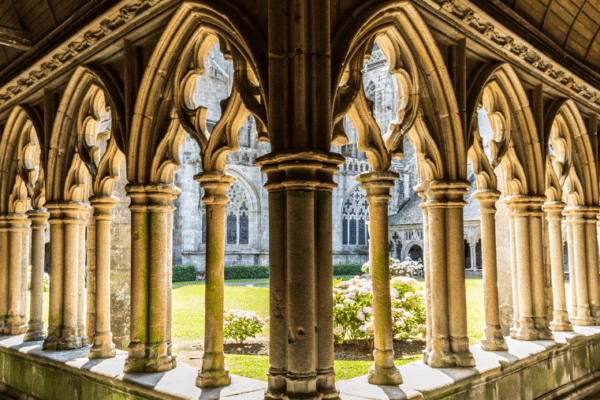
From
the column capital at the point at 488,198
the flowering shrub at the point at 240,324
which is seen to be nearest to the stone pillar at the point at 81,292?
the flowering shrub at the point at 240,324

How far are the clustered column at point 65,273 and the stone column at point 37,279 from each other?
26.3 inches

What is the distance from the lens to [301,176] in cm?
275

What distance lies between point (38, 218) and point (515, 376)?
4870 mm

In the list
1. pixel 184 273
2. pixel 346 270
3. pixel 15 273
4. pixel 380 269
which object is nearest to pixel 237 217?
pixel 184 273

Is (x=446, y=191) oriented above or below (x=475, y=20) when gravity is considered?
below

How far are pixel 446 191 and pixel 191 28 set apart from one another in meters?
2.20

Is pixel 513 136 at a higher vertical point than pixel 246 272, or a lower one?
higher

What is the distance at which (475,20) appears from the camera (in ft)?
13.1

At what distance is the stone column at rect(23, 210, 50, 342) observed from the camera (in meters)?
5.38

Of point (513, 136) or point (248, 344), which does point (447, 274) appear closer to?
point (513, 136)

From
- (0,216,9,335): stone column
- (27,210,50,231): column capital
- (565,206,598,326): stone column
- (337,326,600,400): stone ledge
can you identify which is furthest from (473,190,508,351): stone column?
(0,216,9,335): stone column

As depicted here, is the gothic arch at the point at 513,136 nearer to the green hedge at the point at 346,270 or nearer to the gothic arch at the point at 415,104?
the gothic arch at the point at 415,104

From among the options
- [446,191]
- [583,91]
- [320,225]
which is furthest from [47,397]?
[583,91]

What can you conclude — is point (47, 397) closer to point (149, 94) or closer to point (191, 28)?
point (149, 94)
